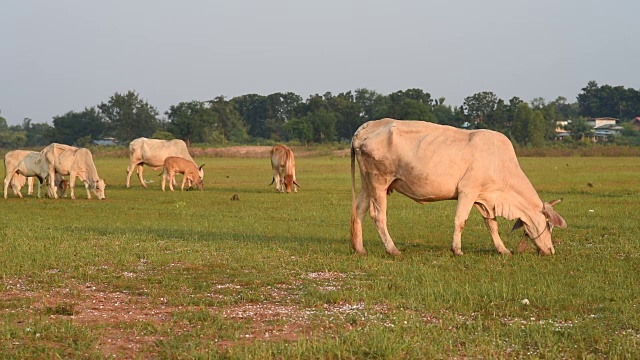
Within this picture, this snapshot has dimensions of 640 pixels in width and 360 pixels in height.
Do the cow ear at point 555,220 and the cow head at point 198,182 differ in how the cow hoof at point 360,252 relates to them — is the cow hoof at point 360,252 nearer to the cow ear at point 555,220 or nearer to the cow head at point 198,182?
the cow ear at point 555,220

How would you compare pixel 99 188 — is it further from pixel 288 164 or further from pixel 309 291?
pixel 309 291

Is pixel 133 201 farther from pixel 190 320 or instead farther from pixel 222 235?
pixel 190 320

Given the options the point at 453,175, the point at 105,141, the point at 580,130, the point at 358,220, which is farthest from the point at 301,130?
the point at 453,175

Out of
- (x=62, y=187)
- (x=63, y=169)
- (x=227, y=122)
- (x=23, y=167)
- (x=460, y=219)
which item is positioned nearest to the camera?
(x=460, y=219)

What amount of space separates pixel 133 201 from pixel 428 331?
20436mm

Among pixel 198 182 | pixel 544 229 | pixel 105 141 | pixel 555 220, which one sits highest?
pixel 105 141

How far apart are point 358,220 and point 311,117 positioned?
9451 centimetres

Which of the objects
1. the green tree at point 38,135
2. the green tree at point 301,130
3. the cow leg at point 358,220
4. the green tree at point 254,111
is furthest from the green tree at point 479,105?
the cow leg at point 358,220

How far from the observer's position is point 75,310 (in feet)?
29.0

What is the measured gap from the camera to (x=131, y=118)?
4715 inches

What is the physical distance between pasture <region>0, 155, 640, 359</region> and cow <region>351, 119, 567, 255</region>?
529 mm

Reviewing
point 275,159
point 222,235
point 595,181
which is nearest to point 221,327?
point 222,235

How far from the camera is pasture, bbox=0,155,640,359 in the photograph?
722 cm

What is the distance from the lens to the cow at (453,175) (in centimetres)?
1313
